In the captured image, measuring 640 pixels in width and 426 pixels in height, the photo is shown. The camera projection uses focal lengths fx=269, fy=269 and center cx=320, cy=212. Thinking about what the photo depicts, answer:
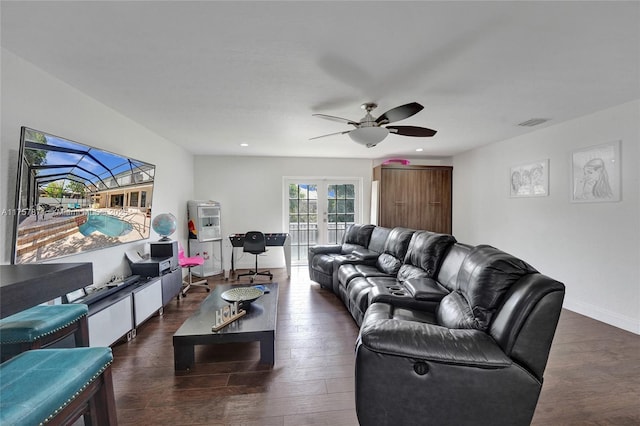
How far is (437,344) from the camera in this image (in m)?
1.35

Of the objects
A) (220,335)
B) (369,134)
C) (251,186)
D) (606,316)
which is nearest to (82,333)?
(220,335)

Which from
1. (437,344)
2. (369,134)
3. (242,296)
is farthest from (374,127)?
(242,296)

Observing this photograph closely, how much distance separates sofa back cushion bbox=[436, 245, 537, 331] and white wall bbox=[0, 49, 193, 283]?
300cm

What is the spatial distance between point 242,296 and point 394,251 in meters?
1.91

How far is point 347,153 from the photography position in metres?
5.29

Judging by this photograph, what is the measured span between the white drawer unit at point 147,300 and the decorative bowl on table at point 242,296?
861mm

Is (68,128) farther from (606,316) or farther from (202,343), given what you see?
(606,316)

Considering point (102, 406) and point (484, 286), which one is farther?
point (484, 286)

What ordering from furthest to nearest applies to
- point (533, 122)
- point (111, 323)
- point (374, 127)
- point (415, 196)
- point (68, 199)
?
point (415, 196), point (533, 122), point (374, 127), point (111, 323), point (68, 199)

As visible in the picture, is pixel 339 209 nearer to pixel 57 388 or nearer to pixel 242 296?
pixel 242 296

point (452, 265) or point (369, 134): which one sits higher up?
point (369, 134)

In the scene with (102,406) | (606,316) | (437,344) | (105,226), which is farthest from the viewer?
(606,316)

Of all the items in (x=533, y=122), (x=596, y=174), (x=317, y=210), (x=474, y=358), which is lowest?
(x=474, y=358)

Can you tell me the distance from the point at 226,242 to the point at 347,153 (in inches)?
120
